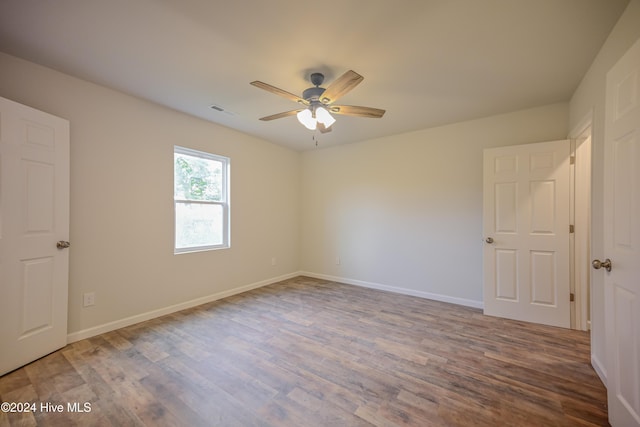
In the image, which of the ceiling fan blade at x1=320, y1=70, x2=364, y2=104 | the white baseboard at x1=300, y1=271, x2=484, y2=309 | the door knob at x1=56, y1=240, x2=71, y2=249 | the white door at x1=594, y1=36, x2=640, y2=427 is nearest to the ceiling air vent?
the ceiling fan blade at x1=320, y1=70, x2=364, y2=104

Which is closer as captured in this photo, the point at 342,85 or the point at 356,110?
the point at 342,85

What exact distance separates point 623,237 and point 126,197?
407 cm

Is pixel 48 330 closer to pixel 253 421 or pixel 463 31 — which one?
pixel 253 421

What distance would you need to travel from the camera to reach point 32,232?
2.12 metres

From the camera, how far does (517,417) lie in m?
1.57

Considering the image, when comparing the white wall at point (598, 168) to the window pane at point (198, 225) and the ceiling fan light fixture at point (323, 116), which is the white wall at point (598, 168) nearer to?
the ceiling fan light fixture at point (323, 116)

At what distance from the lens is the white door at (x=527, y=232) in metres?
2.85

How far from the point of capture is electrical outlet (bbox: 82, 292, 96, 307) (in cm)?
255

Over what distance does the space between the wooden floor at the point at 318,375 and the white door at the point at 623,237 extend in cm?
38

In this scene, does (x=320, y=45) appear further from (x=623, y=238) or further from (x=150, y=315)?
(x=150, y=315)

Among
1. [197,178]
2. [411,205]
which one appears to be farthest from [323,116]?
[411,205]

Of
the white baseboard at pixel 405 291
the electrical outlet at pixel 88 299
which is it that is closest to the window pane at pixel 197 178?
the electrical outlet at pixel 88 299

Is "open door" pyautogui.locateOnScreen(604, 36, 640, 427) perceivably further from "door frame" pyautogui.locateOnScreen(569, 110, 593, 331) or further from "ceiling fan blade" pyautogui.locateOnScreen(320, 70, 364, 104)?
"door frame" pyautogui.locateOnScreen(569, 110, 593, 331)

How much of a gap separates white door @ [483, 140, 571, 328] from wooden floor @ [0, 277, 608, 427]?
0.85 feet
